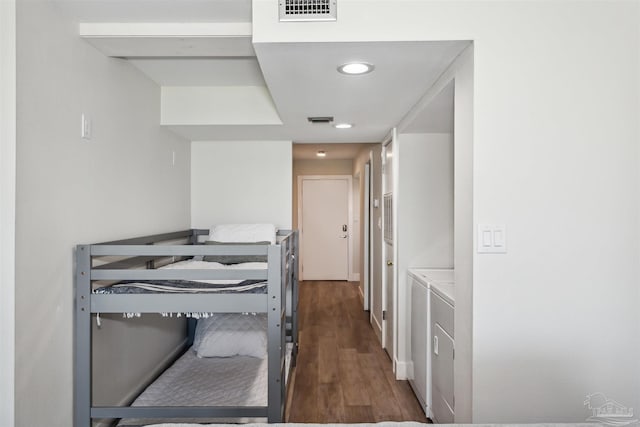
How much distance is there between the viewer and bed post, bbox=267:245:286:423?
1974mm

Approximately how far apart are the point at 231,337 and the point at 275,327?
150cm

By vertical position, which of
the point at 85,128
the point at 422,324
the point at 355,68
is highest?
the point at 355,68

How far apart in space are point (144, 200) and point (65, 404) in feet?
4.18

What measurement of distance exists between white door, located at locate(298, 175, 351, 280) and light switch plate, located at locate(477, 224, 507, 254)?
561 centimetres

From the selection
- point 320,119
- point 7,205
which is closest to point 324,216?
point 320,119

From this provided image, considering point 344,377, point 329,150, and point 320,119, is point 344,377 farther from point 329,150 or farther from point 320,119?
point 329,150

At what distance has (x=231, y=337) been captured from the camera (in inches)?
131

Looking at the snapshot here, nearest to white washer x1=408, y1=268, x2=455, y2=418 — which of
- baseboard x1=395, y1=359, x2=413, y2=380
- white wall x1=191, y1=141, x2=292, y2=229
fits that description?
baseboard x1=395, y1=359, x2=413, y2=380

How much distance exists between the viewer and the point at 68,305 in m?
1.93

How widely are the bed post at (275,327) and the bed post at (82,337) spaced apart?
828 millimetres

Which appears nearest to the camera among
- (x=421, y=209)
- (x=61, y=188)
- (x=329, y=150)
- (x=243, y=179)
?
(x=61, y=188)

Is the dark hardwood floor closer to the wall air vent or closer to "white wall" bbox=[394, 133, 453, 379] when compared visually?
"white wall" bbox=[394, 133, 453, 379]

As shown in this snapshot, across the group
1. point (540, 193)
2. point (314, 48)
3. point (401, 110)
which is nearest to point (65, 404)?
point (314, 48)

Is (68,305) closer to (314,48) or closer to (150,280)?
(150,280)
